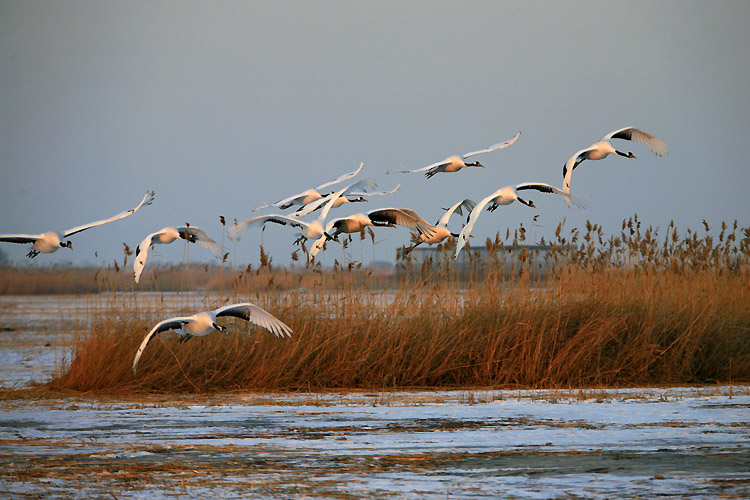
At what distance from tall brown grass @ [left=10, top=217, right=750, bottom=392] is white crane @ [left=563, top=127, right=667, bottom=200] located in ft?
3.70

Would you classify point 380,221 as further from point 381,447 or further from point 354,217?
point 381,447

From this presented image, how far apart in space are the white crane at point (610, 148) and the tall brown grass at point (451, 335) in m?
1.13

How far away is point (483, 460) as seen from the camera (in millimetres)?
5266

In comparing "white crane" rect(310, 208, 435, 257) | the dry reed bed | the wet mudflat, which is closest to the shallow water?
the wet mudflat

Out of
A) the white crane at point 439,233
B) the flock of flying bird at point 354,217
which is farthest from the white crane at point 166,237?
the white crane at point 439,233

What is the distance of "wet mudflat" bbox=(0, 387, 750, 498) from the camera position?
4574 mm

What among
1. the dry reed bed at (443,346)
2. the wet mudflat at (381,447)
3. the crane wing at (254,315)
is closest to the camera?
the wet mudflat at (381,447)

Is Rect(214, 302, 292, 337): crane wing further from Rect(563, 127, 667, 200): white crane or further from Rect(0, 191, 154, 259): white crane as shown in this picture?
Rect(563, 127, 667, 200): white crane

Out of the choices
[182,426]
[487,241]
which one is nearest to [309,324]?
[487,241]

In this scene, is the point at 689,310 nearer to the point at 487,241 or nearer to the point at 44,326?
the point at 487,241

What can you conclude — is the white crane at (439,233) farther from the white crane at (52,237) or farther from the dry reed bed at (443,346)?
the white crane at (52,237)

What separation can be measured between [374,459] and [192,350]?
14.7 ft

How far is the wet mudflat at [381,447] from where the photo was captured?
15.0 ft

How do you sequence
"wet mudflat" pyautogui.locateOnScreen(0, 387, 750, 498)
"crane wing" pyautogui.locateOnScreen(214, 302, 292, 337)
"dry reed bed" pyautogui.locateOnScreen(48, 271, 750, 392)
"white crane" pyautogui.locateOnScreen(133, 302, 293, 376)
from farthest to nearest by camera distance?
"dry reed bed" pyautogui.locateOnScreen(48, 271, 750, 392), "crane wing" pyautogui.locateOnScreen(214, 302, 292, 337), "white crane" pyautogui.locateOnScreen(133, 302, 293, 376), "wet mudflat" pyautogui.locateOnScreen(0, 387, 750, 498)
